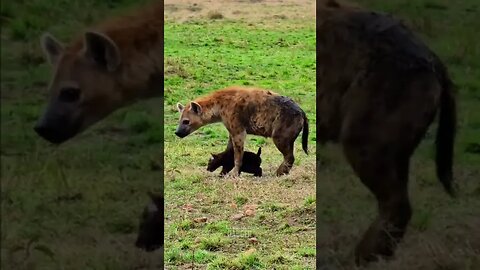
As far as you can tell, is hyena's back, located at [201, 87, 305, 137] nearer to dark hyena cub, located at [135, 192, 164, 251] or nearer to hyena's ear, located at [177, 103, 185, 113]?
hyena's ear, located at [177, 103, 185, 113]

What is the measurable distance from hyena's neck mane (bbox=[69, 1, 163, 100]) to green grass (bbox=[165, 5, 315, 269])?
0.09m

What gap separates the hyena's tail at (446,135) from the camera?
2.96 metres

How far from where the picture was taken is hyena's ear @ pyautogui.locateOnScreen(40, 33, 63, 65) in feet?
9.32

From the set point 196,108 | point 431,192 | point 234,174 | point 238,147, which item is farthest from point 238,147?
point 431,192

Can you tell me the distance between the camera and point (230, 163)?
3059 millimetres

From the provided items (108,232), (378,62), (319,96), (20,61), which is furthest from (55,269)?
(378,62)

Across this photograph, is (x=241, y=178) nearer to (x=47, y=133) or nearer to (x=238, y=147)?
(x=238, y=147)

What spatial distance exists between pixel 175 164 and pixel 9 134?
624 mm

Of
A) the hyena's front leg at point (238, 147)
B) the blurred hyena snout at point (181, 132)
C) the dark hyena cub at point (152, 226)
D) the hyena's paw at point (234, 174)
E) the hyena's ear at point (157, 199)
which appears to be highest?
the blurred hyena snout at point (181, 132)

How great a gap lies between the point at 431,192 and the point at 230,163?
77 centimetres

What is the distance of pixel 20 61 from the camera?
2.88 meters

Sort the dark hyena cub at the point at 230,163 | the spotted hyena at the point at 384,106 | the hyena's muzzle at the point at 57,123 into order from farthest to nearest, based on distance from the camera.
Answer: the dark hyena cub at the point at 230,163 → the spotted hyena at the point at 384,106 → the hyena's muzzle at the point at 57,123

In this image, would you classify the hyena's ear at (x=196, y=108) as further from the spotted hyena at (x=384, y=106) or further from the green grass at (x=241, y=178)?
the spotted hyena at (x=384, y=106)

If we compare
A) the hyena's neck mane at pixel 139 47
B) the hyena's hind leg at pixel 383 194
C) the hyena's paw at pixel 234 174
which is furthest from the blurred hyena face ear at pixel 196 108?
the hyena's hind leg at pixel 383 194
